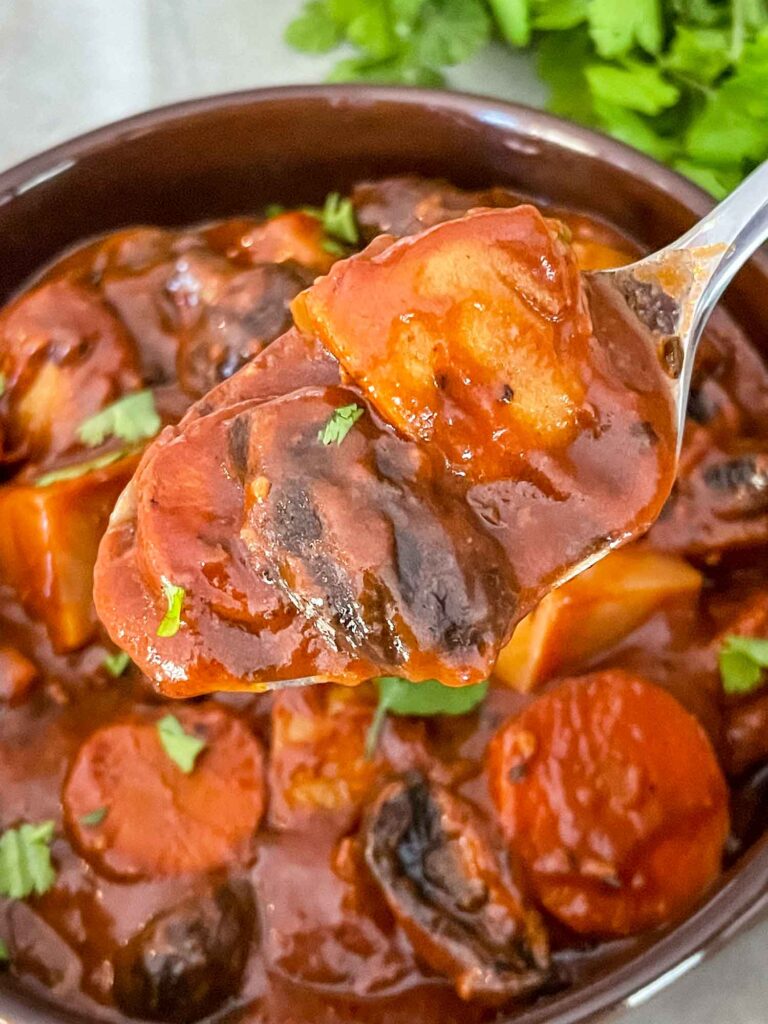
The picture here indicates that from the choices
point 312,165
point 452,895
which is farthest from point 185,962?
point 312,165

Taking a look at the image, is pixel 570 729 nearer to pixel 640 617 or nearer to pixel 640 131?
pixel 640 617

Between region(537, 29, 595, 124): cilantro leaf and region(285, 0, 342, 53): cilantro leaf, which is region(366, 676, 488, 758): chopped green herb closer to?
region(537, 29, 595, 124): cilantro leaf

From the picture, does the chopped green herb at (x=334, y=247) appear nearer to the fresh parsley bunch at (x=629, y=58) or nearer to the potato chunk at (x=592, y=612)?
the fresh parsley bunch at (x=629, y=58)

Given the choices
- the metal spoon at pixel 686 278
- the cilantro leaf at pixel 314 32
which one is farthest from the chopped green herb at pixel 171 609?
the cilantro leaf at pixel 314 32

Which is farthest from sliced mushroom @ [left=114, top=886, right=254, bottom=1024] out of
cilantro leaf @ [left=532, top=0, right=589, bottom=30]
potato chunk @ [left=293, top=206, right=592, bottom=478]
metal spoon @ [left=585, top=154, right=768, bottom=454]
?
cilantro leaf @ [left=532, top=0, right=589, bottom=30]

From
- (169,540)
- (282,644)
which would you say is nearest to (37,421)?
(169,540)
